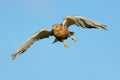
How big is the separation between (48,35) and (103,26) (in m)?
3.83

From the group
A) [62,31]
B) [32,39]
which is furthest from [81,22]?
[32,39]

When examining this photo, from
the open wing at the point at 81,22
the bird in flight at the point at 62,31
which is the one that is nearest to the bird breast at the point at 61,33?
the bird in flight at the point at 62,31

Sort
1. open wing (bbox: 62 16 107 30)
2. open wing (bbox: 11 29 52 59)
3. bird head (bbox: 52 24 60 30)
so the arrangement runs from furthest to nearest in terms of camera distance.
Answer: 1. open wing (bbox: 11 29 52 59)
2. bird head (bbox: 52 24 60 30)
3. open wing (bbox: 62 16 107 30)

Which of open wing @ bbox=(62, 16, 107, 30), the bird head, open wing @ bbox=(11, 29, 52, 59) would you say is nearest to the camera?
open wing @ bbox=(62, 16, 107, 30)

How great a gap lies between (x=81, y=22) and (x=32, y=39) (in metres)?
3.45

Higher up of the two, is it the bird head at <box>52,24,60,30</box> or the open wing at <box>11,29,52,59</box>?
the open wing at <box>11,29,52,59</box>

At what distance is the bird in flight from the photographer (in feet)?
350

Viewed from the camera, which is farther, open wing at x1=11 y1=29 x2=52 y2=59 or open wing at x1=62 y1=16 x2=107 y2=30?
open wing at x1=11 y1=29 x2=52 y2=59

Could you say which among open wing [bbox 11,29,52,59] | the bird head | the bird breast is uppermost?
open wing [bbox 11,29,52,59]

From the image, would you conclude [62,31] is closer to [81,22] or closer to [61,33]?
[61,33]

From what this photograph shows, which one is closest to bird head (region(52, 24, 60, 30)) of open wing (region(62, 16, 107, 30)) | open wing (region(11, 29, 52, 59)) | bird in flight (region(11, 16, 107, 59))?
bird in flight (region(11, 16, 107, 59))

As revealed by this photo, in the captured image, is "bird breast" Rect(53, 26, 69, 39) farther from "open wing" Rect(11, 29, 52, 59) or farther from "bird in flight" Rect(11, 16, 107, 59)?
"open wing" Rect(11, 29, 52, 59)

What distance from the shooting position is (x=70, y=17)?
108 metres

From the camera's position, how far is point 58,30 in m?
107
